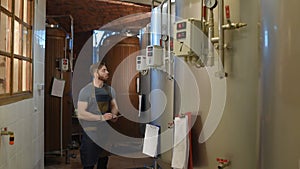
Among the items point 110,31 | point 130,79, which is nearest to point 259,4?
point 130,79

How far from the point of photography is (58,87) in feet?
14.7

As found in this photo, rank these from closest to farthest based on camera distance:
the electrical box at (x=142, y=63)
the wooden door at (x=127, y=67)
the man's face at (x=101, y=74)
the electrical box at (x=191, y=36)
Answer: the electrical box at (x=191, y=36) < the electrical box at (x=142, y=63) < the man's face at (x=101, y=74) < the wooden door at (x=127, y=67)

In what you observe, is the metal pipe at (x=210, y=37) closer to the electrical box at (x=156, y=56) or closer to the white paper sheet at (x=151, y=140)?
the electrical box at (x=156, y=56)

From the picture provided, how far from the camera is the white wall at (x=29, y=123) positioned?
224cm

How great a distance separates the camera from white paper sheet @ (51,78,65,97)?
14.5ft

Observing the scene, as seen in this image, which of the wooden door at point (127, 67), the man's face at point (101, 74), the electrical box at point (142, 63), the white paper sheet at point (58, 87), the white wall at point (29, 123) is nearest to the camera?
the white wall at point (29, 123)

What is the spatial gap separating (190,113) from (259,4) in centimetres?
89

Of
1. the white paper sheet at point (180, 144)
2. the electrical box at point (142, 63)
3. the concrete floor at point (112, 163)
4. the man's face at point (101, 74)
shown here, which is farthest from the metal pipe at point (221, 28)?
the concrete floor at point (112, 163)

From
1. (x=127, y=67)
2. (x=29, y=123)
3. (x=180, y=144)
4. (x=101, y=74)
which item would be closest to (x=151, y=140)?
(x=180, y=144)

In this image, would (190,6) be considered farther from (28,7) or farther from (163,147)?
(28,7)

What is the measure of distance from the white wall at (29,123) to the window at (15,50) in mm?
108

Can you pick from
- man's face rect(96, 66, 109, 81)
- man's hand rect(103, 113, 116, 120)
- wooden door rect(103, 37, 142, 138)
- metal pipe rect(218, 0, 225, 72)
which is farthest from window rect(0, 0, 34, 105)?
wooden door rect(103, 37, 142, 138)

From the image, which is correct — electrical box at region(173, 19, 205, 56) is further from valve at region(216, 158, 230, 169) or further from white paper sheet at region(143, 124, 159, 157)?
white paper sheet at region(143, 124, 159, 157)

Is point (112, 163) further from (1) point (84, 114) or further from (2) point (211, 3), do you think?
(2) point (211, 3)
